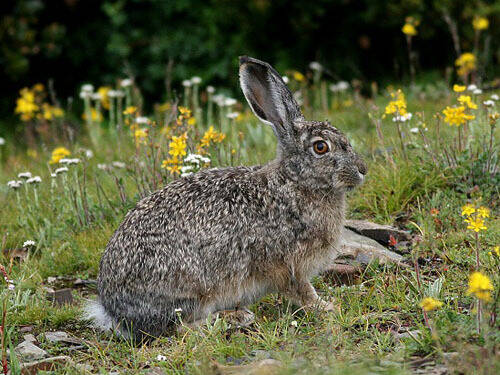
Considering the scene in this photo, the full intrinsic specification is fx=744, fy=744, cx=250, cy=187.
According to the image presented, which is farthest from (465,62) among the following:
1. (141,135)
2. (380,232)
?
(141,135)

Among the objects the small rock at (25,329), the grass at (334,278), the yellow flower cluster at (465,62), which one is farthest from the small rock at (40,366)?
the yellow flower cluster at (465,62)

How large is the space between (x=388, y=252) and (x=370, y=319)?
1.19 m

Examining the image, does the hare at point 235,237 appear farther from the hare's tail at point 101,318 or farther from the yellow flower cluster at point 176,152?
the yellow flower cluster at point 176,152

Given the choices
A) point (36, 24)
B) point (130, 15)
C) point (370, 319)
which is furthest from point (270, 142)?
point (36, 24)

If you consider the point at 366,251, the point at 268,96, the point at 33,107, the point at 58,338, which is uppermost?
the point at 268,96

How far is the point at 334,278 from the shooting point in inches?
234

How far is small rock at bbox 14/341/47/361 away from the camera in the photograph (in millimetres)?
4969

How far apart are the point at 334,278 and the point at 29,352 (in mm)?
2382

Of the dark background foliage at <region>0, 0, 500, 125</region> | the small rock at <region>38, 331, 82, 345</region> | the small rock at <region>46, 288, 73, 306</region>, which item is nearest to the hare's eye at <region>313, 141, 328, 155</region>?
the small rock at <region>38, 331, 82, 345</region>

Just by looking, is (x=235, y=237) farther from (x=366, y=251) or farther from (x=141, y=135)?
(x=141, y=135)

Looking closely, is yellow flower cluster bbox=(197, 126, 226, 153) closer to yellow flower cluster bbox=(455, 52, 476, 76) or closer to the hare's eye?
the hare's eye

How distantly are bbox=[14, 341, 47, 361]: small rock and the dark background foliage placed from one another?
7.34 m

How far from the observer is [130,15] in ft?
41.6

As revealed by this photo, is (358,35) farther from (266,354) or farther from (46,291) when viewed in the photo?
(266,354)
